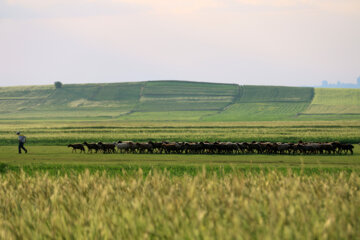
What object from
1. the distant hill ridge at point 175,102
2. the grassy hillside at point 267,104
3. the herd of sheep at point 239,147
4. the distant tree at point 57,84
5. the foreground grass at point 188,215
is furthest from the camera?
the distant tree at point 57,84

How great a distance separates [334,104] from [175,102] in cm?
4877

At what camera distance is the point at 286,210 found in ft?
31.2

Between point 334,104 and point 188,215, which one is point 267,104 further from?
point 188,215

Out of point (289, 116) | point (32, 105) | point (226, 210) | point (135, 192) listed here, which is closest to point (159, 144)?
point (135, 192)

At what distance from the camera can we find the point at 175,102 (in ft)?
522

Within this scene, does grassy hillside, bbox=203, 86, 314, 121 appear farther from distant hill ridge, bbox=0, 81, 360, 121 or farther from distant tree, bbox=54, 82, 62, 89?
distant tree, bbox=54, 82, 62, 89

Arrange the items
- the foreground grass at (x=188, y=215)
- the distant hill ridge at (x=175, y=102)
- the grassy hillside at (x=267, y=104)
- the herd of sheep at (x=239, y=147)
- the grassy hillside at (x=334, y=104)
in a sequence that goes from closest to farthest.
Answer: the foreground grass at (x=188, y=215)
the herd of sheep at (x=239, y=147)
the grassy hillside at (x=334, y=104)
the grassy hillside at (x=267, y=104)
the distant hill ridge at (x=175, y=102)

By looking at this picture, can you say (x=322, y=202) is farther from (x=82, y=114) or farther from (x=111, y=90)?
(x=111, y=90)

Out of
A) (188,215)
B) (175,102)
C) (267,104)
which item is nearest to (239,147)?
(188,215)

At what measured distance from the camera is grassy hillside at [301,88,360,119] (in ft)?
418

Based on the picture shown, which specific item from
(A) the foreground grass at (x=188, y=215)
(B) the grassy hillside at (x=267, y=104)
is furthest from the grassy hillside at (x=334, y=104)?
(A) the foreground grass at (x=188, y=215)

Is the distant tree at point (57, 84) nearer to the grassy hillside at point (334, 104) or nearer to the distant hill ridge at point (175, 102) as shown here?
the distant hill ridge at point (175, 102)

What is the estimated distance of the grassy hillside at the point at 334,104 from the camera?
418 ft

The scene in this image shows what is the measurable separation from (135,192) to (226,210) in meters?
3.37
